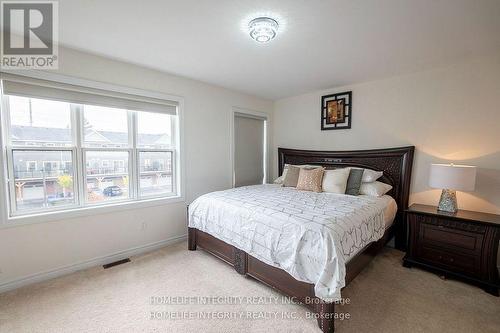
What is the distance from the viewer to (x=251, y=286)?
223 centimetres

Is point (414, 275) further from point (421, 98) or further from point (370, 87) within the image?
point (370, 87)

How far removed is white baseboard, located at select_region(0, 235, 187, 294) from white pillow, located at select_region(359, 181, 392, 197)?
2.81 meters

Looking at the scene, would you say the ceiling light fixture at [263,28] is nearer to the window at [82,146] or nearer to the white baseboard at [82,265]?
the window at [82,146]

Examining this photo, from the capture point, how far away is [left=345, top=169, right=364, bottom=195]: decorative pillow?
3.09m

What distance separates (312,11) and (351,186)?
88.8 inches

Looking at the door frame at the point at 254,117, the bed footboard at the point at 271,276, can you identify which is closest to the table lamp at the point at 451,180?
the bed footboard at the point at 271,276

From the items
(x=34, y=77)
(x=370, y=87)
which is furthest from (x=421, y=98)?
(x=34, y=77)

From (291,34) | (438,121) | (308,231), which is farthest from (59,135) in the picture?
(438,121)

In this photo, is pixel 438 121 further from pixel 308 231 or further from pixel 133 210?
pixel 133 210

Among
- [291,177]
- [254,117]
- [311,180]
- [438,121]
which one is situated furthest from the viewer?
[254,117]

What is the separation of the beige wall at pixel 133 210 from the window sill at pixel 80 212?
0.16 feet

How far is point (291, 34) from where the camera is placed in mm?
2061

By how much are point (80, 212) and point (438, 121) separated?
4.52 meters

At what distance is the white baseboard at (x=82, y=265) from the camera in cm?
218
